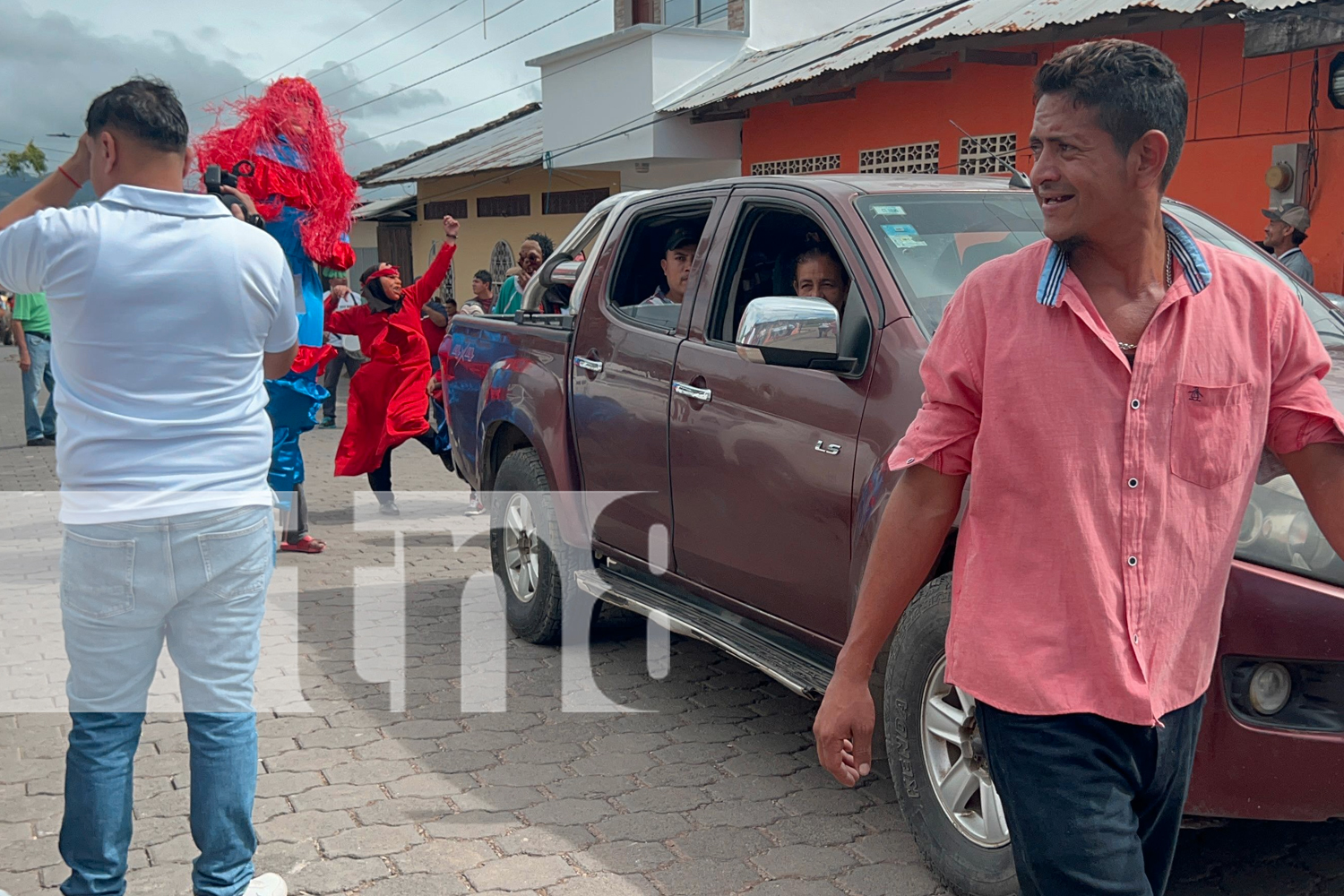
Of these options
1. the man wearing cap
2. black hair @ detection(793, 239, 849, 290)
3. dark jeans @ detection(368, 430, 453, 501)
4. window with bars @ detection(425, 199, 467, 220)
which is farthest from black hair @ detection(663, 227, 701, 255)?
window with bars @ detection(425, 199, 467, 220)

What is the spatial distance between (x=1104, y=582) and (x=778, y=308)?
1939 millimetres

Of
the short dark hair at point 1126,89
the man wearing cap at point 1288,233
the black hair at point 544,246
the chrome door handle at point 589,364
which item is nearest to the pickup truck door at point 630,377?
the chrome door handle at point 589,364

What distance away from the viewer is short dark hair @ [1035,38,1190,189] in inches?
75.5

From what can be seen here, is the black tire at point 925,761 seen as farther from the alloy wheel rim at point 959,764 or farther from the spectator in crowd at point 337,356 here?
the spectator in crowd at point 337,356

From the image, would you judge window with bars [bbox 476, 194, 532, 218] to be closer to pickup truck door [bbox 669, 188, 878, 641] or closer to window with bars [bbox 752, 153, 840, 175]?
window with bars [bbox 752, 153, 840, 175]

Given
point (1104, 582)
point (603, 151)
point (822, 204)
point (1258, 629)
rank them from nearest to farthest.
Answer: point (1104, 582) < point (1258, 629) < point (822, 204) < point (603, 151)

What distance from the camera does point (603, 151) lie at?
1844cm

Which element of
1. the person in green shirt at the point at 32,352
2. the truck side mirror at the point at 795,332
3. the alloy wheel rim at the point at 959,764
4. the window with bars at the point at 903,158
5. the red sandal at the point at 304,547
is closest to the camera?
the alloy wheel rim at the point at 959,764

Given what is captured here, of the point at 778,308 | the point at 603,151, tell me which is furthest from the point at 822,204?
the point at 603,151

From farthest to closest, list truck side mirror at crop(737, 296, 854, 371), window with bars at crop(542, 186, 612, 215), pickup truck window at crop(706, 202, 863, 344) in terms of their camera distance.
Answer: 1. window with bars at crop(542, 186, 612, 215)
2. pickup truck window at crop(706, 202, 863, 344)
3. truck side mirror at crop(737, 296, 854, 371)

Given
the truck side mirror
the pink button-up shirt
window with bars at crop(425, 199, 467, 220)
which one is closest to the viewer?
the pink button-up shirt

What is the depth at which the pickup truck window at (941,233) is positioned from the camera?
12.8ft

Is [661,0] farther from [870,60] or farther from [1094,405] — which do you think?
[1094,405]

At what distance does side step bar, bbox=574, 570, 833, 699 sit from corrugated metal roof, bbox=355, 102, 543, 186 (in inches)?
649
